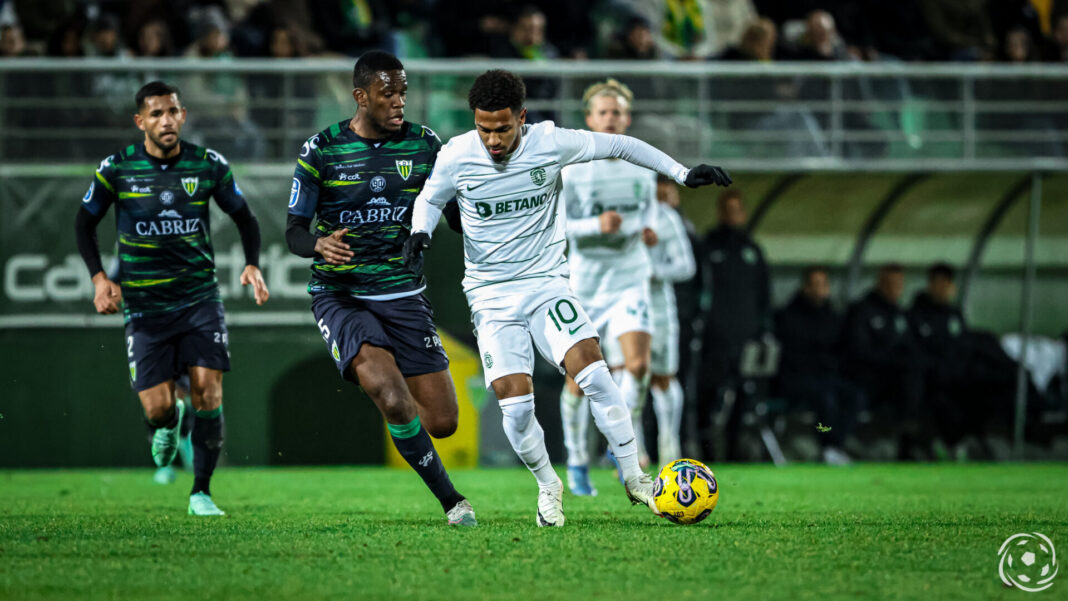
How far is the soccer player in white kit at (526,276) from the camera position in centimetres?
658

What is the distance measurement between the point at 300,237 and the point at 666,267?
5.02 metres

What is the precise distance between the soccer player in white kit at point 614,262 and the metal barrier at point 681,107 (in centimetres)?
284

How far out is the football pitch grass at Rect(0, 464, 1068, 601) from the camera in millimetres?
4613

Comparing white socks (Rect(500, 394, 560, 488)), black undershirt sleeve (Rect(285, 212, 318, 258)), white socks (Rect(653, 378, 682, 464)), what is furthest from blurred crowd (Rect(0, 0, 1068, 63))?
white socks (Rect(500, 394, 560, 488))

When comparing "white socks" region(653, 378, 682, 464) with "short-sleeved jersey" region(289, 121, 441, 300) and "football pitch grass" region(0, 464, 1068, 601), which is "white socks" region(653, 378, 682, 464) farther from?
"short-sleeved jersey" region(289, 121, 441, 300)

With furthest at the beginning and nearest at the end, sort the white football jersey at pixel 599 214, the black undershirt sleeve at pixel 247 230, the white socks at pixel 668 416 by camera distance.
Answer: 1. the white socks at pixel 668 416
2. the white football jersey at pixel 599 214
3. the black undershirt sleeve at pixel 247 230

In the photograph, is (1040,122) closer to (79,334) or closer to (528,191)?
(528,191)

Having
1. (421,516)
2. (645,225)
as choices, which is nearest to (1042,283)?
(645,225)

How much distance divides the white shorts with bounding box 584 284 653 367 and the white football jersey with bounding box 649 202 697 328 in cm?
125

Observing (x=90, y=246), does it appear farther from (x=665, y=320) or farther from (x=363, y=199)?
(x=665, y=320)

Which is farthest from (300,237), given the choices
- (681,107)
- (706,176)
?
(681,107)

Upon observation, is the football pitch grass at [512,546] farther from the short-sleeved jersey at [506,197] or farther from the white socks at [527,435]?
the short-sleeved jersey at [506,197]

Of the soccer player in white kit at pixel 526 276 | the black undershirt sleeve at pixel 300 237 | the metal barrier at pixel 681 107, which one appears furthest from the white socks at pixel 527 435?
the metal barrier at pixel 681 107

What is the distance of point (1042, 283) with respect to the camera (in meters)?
15.0
